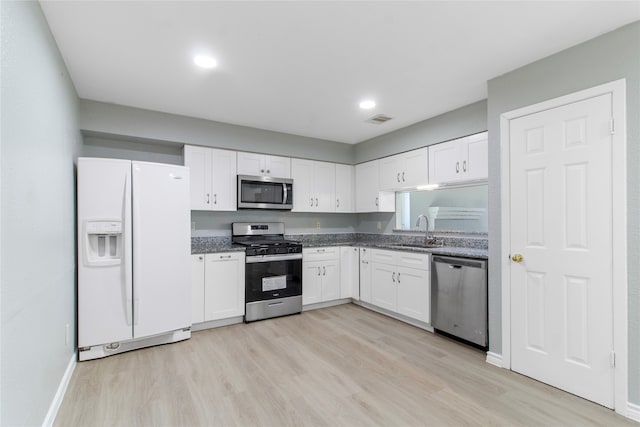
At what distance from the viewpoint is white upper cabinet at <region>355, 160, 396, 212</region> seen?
4527 mm

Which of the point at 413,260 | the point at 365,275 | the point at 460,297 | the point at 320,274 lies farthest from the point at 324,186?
the point at 460,297

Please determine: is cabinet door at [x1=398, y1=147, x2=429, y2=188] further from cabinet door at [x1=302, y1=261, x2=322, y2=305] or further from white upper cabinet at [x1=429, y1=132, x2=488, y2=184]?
cabinet door at [x1=302, y1=261, x2=322, y2=305]

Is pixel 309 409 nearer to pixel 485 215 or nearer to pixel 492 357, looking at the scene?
pixel 492 357

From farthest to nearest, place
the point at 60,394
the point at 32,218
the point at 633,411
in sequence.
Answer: the point at 60,394 → the point at 633,411 → the point at 32,218

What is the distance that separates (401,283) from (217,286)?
7.13 ft

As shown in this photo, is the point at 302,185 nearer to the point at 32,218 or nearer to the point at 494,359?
the point at 494,359

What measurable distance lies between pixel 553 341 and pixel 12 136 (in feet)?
11.3

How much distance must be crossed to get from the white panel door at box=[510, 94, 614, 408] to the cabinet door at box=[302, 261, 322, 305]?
2370 mm

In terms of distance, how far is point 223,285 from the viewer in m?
3.52

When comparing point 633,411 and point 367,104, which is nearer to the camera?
point 633,411

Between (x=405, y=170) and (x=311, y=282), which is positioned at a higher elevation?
(x=405, y=170)

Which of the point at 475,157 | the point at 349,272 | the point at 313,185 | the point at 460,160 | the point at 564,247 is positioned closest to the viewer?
the point at 564,247

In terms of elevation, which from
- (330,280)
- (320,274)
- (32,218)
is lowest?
(330,280)

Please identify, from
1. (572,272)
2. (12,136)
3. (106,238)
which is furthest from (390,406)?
(106,238)
